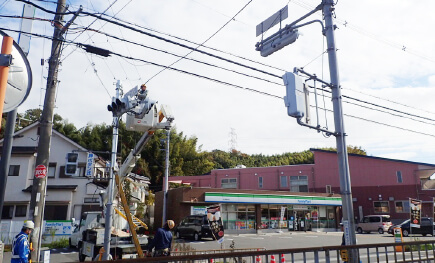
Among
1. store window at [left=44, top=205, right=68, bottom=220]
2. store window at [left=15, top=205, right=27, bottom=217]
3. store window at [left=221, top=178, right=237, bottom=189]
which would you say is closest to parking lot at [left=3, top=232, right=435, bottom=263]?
store window at [left=44, top=205, right=68, bottom=220]

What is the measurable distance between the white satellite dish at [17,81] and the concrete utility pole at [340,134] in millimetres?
7307

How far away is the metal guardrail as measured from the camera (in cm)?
571

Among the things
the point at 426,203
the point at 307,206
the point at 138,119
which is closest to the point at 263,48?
the point at 138,119

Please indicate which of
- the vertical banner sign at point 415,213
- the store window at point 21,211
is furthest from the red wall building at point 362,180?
the store window at point 21,211

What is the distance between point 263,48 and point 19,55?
25.8ft

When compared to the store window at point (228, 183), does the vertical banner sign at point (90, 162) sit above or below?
below

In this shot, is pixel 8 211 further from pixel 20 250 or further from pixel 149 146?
pixel 149 146

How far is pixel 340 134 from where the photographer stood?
8656mm

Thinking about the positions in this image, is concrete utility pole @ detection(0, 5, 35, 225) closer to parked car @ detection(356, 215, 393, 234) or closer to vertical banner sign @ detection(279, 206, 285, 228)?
vertical banner sign @ detection(279, 206, 285, 228)

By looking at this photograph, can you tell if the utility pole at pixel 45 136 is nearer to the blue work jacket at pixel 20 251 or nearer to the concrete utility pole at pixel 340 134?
the blue work jacket at pixel 20 251

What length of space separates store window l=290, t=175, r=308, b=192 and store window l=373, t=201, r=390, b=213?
827 centimetres

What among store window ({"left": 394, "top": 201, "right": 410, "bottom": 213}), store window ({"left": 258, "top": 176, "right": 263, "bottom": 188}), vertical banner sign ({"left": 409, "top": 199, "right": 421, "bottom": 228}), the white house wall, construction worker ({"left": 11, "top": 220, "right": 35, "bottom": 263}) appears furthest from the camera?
store window ({"left": 258, "top": 176, "right": 263, "bottom": 188})

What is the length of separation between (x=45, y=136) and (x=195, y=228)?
54.1 ft

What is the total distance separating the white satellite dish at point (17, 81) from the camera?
2.72 metres
